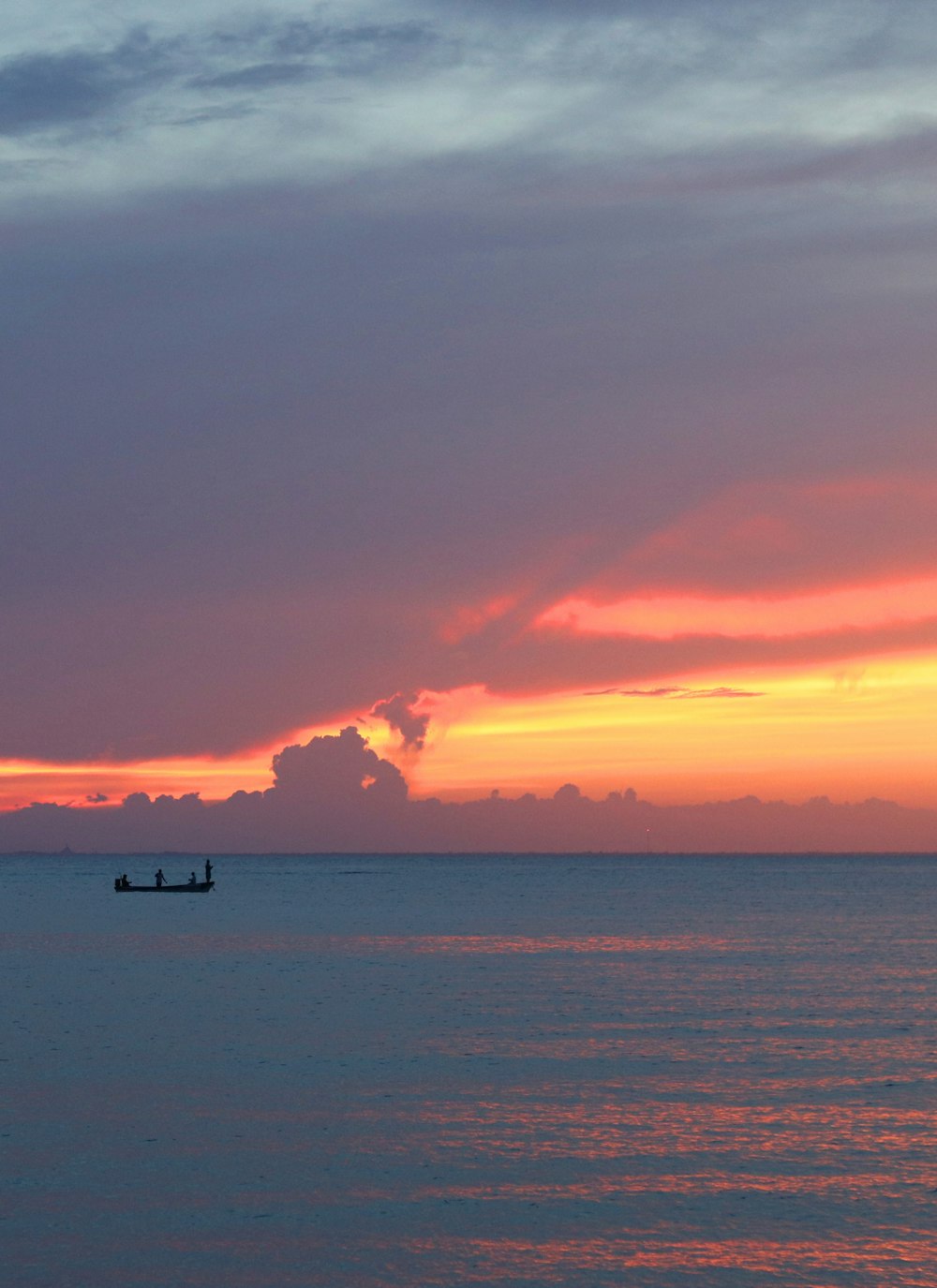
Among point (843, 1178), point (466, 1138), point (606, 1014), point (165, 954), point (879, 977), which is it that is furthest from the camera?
point (165, 954)

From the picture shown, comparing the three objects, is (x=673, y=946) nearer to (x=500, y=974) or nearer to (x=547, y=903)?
(x=500, y=974)

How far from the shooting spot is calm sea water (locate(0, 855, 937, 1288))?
2341cm

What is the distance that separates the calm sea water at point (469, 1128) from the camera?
2341 cm

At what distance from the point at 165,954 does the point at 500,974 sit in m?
25.0

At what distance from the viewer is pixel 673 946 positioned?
300 feet

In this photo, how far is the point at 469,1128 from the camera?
3238 centimetres

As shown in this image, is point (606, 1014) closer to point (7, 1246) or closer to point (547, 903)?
point (7, 1246)

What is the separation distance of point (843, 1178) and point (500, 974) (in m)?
42.6

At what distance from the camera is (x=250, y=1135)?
31750 millimetres

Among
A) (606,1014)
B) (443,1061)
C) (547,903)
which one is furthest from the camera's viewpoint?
(547,903)

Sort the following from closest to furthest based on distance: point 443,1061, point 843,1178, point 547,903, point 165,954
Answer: point 843,1178 → point 443,1061 → point 165,954 → point 547,903

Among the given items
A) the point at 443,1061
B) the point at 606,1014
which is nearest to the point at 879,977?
the point at 606,1014

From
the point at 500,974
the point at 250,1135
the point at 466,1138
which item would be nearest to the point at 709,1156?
the point at 466,1138

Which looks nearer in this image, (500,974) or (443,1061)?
(443,1061)
